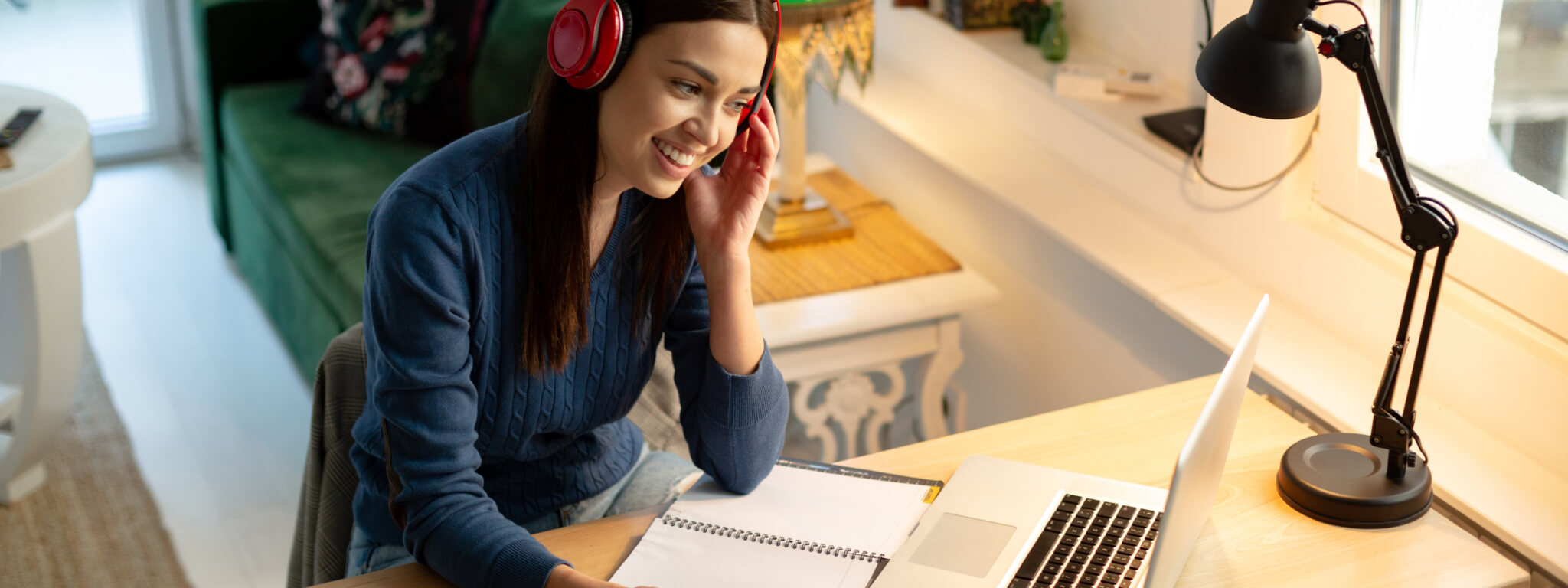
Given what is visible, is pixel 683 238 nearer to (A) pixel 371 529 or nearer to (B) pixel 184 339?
(A) pixel 371 529

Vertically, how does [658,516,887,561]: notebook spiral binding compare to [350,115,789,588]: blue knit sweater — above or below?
below

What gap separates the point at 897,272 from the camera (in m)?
2.06

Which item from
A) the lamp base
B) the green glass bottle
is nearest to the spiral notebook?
the lamp base

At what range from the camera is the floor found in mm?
2326

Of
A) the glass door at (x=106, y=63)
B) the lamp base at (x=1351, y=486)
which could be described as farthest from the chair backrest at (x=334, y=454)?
the glass door at (x=106, y=63)

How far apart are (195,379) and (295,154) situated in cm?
52

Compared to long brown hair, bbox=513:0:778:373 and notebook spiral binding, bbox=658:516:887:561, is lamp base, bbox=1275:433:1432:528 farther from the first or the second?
long brown hair, bbox=513:0:778:373

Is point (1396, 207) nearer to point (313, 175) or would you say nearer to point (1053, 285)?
point (1053, 285)

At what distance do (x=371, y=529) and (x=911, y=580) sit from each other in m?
0.55

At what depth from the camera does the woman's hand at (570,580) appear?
108 centimetres

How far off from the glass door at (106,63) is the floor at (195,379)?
234mm

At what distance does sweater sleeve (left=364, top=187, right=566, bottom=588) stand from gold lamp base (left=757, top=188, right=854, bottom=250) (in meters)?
1.00

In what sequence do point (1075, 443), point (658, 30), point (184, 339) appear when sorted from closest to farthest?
point (658, 30)
point (1075, 443)
point (184, 339)

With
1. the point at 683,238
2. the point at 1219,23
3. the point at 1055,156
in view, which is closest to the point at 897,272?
the point at 1055,156
